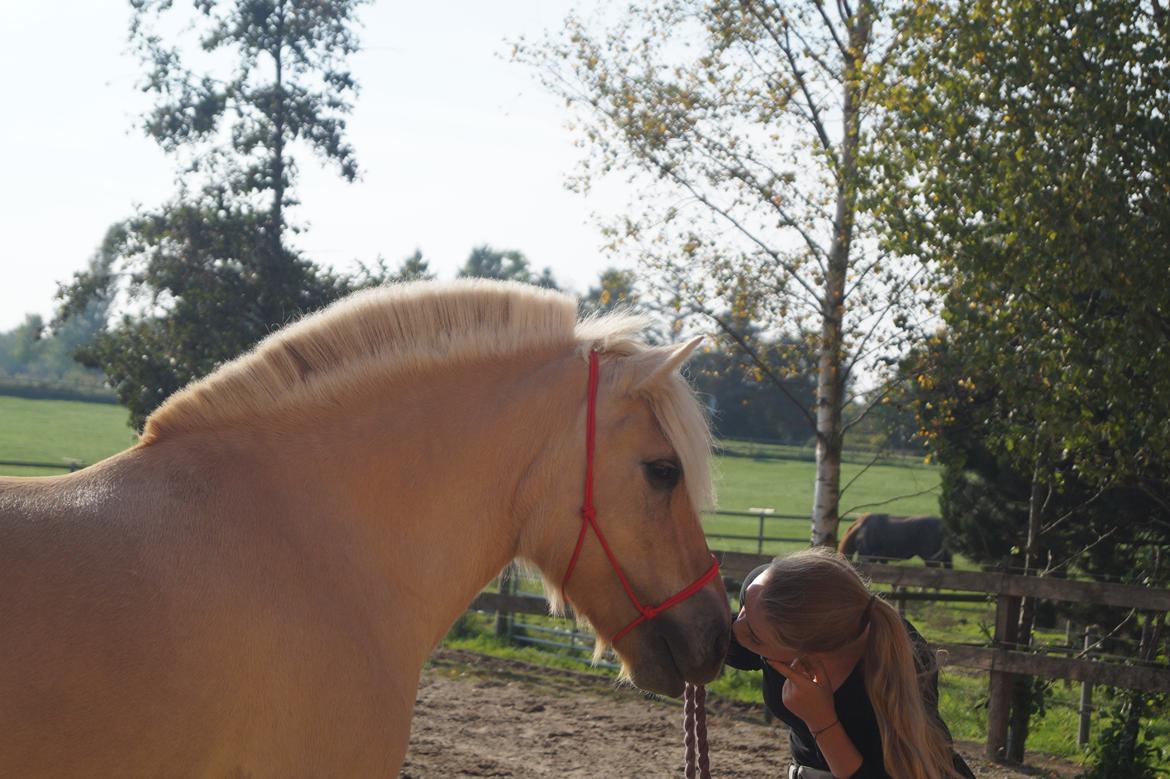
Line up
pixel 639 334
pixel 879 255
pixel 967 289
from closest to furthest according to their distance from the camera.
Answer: pixel 639 334, pixel 967 289, pixel 879 255

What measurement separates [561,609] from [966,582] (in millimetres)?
5806

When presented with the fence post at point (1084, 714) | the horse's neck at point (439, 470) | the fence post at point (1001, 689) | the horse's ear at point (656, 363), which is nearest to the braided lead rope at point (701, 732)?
the horse's neck at point (439, 470)

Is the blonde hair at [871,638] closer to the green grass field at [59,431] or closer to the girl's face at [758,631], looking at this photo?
the girl's face at [758,631]

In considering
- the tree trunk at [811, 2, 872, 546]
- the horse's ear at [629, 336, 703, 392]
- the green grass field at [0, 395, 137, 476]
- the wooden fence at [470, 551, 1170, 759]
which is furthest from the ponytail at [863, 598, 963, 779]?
the green grass field at [0, 395, 137, 476]

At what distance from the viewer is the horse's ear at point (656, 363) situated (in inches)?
100

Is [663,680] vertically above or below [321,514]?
below

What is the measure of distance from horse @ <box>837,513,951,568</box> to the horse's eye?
59.2ft

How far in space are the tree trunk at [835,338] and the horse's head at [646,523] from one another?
19.8ft

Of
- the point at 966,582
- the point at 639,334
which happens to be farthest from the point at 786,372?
the point at 639,334

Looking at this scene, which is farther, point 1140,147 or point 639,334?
point 1140,147

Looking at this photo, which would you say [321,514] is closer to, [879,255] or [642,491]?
[642,491]

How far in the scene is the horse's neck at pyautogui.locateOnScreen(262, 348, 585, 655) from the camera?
2.35 meters

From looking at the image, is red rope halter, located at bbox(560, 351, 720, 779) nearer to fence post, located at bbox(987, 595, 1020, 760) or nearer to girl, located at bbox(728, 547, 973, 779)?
girl, located at bbox(728, 547, 973, 779)

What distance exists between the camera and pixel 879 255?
857 cm
